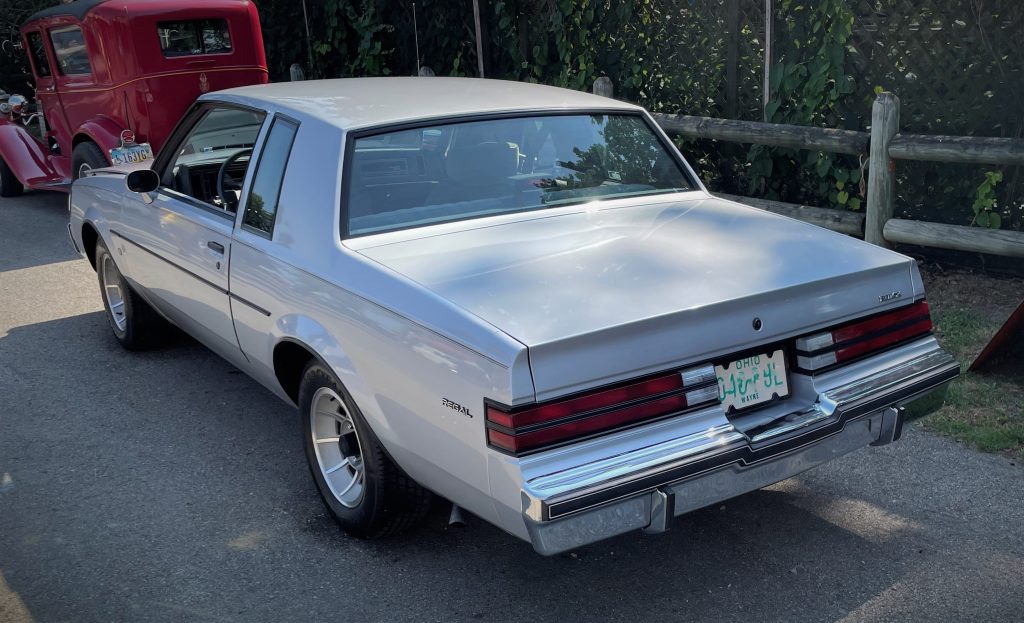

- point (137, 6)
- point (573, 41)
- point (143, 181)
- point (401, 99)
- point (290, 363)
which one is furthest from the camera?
point (137, 6)

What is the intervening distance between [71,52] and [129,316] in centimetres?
551

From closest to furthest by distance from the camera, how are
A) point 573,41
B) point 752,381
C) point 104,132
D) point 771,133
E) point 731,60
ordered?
point 752,381, point 771,133, point 731,60, point 573,41, point 104,132

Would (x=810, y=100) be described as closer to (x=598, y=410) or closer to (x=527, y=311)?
(x=527, y=311)

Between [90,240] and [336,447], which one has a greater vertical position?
[90,240]

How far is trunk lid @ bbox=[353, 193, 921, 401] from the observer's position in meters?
2.88

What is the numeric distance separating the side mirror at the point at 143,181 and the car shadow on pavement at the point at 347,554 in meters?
1.22

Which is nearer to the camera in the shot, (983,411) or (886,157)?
(983,411)

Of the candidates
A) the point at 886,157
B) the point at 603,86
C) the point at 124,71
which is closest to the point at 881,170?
the point at 886,157

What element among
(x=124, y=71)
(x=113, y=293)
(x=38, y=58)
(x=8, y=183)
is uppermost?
(x=38, y=58)

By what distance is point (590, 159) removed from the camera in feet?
13.9

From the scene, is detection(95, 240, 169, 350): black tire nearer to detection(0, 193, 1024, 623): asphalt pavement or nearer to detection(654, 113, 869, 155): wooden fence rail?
detection(0, 193, 1024, 623): asphalt pavement

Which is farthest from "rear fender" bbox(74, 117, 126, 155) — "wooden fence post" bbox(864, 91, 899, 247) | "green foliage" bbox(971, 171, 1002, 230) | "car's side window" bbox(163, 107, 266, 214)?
"green foliage" bbox(971, 171, 1002, 230)

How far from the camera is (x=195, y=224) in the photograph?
14.9 feet

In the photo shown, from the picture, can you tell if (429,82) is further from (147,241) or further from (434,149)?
(147,241)
